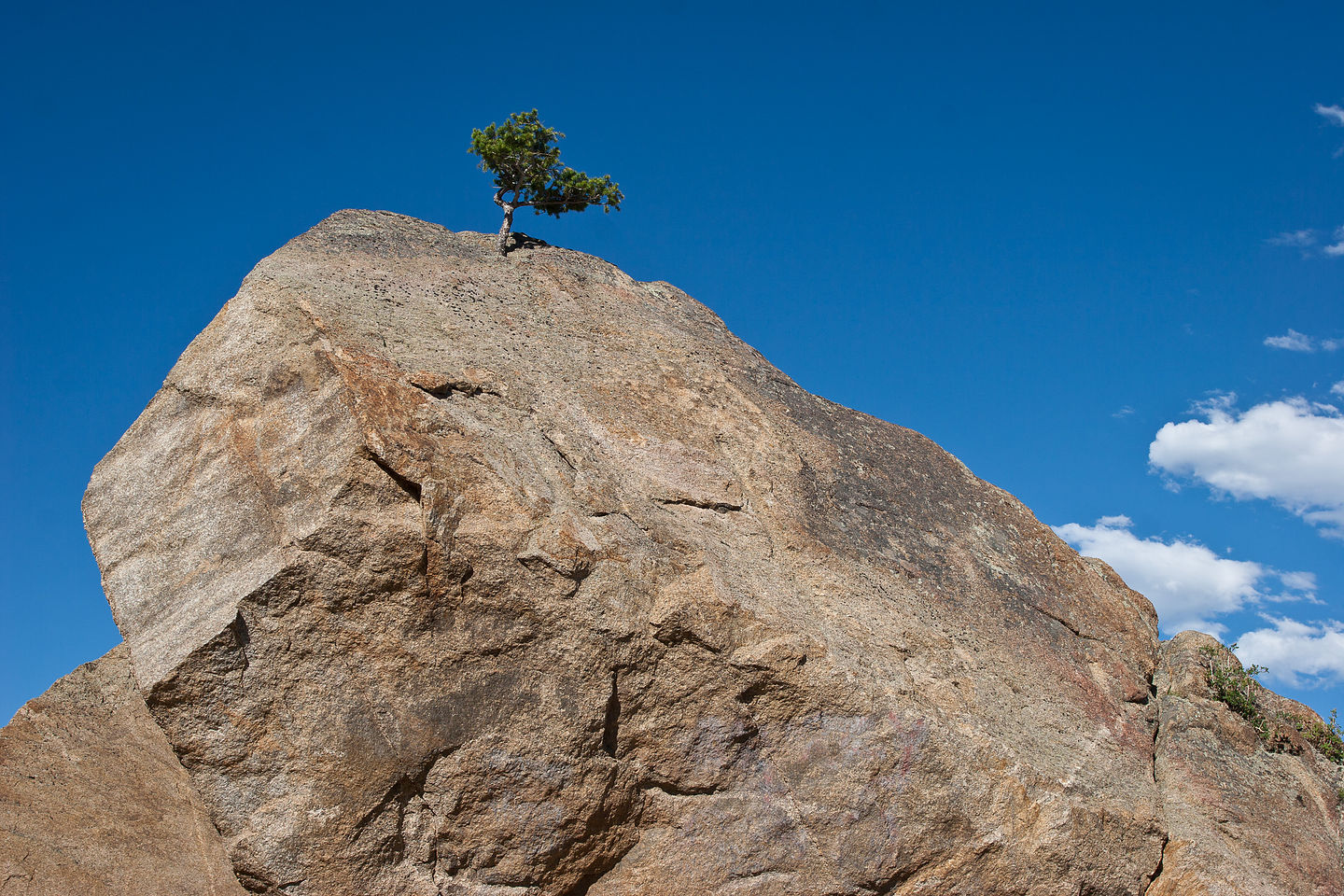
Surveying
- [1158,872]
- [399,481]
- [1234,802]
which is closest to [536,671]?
[399,481]

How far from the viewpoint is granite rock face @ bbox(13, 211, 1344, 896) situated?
9.46m

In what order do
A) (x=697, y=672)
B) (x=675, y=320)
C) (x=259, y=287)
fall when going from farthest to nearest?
(x=675, y=320), (x=259, y=287), (x=697, y=672)

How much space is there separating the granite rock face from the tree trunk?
4.17 metres

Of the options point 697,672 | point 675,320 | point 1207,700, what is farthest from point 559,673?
point 1207,700

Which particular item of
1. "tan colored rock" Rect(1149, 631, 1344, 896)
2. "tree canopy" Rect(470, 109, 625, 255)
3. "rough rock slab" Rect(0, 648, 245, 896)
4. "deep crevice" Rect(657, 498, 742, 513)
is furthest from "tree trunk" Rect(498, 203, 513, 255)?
"tan colored rock" Rect(1149, 631, 1344, 896)

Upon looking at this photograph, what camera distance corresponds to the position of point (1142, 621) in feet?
46.5

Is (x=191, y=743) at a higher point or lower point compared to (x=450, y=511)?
lower

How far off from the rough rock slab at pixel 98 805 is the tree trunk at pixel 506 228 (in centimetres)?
822

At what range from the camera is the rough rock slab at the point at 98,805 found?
1025cm

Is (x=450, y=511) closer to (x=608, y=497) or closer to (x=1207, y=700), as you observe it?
(x=608, y=497)

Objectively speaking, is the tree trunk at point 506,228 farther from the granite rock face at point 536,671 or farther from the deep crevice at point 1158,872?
the deep crevice at point 1158,872

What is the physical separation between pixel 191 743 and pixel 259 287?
17.7 ft

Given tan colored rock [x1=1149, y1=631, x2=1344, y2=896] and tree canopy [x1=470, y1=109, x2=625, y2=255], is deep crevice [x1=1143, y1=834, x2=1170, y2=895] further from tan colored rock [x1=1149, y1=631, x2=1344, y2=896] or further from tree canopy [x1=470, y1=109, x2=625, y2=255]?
tree canopy [x1=470, y1=109, x2=625, y2=255]

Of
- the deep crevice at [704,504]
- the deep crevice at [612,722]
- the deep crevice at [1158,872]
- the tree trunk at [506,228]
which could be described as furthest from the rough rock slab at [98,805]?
the deep crevice at [1158,872]
